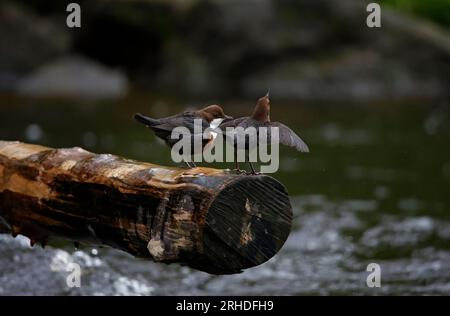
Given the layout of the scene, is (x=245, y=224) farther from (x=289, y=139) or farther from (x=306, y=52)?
(x=306, y=52)

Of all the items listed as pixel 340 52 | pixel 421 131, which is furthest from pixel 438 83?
pixel 421 131

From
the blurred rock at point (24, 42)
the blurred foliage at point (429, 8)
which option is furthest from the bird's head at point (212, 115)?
the blurred foliage at point (429, 8)

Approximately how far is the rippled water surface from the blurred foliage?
31.3 feet

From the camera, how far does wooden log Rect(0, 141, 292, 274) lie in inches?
122

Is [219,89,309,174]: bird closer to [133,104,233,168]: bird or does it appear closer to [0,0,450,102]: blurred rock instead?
[133,104,233,168]: bird

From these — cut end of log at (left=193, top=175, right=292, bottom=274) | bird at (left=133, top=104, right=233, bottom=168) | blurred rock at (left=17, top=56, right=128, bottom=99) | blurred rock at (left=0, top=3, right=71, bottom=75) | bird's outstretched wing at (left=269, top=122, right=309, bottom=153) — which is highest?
blurred rock at (left=0, top=3, right=71, bottom=75)

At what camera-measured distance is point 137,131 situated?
13305mm

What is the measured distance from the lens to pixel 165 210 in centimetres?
321

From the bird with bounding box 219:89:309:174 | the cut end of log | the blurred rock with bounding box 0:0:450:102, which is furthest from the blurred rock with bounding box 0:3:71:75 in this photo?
the cut end of log

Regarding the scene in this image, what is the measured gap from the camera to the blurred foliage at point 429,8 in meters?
23.8

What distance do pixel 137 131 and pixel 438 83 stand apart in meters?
9.50

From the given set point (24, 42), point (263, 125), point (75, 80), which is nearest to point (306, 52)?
point (75, 80)

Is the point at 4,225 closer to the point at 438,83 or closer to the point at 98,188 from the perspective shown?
the point at 98,188
